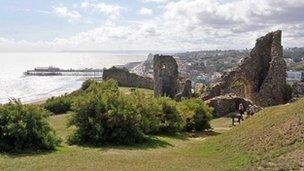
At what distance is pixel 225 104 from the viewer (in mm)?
46188

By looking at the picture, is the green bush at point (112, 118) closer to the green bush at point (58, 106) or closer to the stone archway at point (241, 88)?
the stone archway at point (241, 88)

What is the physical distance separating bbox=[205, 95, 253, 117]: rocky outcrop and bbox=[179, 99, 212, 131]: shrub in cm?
884

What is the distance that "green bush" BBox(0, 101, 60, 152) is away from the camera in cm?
2534

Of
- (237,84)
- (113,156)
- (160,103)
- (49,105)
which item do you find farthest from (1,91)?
(113,156)

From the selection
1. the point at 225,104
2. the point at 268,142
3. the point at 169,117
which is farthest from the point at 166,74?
the point at 268,142

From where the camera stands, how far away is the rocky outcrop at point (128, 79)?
9138 centimetres

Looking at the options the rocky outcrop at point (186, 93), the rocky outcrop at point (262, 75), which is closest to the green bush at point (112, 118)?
the rocky outcrop at point (262, 75)

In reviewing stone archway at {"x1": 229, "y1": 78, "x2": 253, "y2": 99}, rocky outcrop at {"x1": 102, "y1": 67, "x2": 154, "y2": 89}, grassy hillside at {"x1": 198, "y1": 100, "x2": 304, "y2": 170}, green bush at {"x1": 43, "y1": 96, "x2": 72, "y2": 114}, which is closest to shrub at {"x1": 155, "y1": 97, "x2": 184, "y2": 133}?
grassy hillside at {"x1": 198, "y1": 100, "x2": 304, "y2": 170}

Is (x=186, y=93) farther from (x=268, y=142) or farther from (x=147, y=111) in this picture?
(x=268, y=142)

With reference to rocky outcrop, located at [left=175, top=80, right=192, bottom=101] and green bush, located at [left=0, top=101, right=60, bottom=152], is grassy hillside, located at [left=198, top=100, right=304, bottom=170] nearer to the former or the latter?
green bush, located at [left=0, top=101, right=60, bottom=152]

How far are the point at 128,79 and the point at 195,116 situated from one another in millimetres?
56438

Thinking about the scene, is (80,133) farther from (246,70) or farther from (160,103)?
(246,70)

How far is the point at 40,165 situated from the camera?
2175 centimetres

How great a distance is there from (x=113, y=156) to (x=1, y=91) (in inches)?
3690
